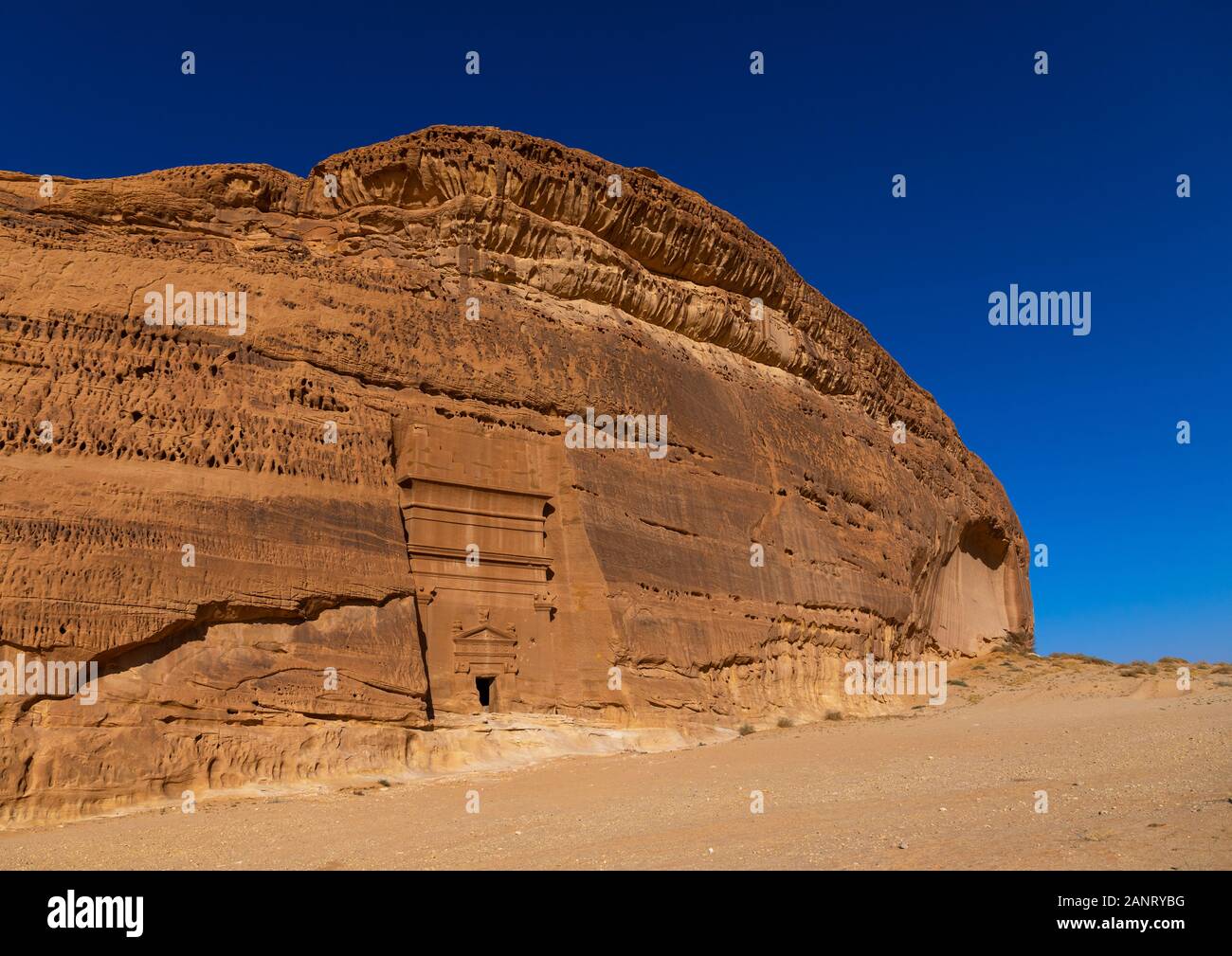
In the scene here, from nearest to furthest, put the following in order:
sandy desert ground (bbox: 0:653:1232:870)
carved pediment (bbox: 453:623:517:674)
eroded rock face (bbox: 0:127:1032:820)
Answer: sandy desert ground (bbox: 0:653:1232:870) → eroded rock face (bbox: 0:127:1032:820) → carved pediment (bbox: 453:623:517:674)

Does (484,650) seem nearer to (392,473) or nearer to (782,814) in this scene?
(392,473)

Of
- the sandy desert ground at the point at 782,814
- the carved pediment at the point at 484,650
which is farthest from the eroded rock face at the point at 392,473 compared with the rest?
the sandy desert ground at the point at 782,814

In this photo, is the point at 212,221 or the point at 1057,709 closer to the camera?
the point at 212,221

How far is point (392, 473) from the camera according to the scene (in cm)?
1858

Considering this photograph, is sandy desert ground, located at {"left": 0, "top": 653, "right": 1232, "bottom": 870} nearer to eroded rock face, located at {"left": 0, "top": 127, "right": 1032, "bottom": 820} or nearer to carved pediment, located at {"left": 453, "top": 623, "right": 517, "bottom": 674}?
eroded rock face, located at {"left": 0, "top": 127, "right": 1032, "bottom": 820}

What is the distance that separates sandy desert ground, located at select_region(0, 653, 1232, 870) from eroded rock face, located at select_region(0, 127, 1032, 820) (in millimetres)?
1644

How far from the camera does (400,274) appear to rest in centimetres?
2039

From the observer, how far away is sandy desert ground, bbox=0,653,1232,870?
870cm

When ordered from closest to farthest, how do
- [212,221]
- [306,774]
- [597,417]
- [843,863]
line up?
[843,863]
[306,774]
[212,221]
[597,417]

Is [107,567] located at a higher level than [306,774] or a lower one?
higher

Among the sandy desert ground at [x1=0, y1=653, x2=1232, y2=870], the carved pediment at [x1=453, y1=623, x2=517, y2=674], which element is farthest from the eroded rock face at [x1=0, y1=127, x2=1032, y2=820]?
the sandy desert ground at [x1=0, y1=653, x2=1232, y2=870]
